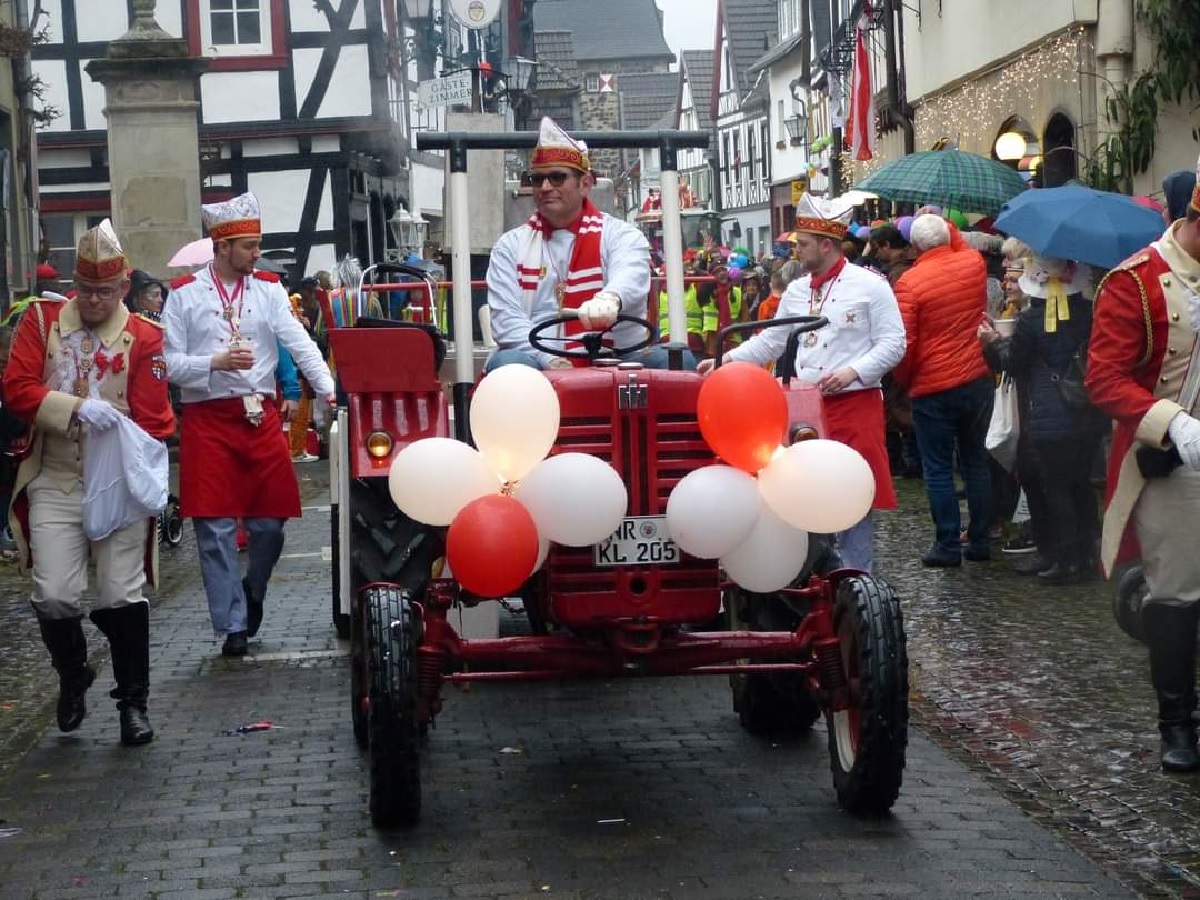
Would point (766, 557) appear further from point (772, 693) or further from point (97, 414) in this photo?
point (97, 414)

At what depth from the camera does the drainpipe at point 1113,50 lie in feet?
63.4

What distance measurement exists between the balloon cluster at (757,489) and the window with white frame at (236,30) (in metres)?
29.9

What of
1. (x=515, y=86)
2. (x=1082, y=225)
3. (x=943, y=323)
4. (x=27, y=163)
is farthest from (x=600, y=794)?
(x=515, y=86)

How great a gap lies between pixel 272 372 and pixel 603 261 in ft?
8.55

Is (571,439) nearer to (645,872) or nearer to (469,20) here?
(645,872)

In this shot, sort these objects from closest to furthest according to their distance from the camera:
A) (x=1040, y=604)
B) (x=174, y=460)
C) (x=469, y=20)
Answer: (x=1040, y=604)
(x=174, y=460)
(x=469, y=20)

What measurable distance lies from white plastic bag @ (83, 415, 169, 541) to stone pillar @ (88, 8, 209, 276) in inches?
630

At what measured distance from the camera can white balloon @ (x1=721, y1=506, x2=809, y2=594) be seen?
6.32m

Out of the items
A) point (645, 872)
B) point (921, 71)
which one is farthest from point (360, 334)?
point (921, 71)

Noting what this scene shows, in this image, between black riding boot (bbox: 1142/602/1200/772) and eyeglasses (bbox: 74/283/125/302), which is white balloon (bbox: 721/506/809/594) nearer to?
black riding boot (bbox: 1142/602/1200/772)

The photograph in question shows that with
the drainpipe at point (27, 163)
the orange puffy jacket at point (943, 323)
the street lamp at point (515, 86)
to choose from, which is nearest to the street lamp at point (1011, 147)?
the orange puffy jacket at point (943, 323)

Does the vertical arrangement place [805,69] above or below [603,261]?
above

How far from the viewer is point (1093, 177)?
1934 cm

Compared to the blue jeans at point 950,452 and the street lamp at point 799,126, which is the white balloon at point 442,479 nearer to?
the blue jeans at point 950,452
